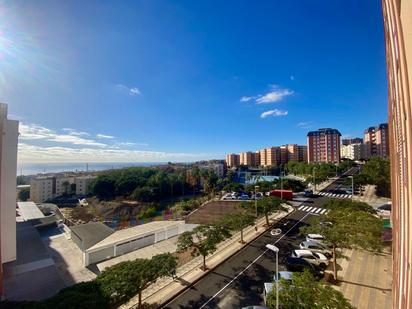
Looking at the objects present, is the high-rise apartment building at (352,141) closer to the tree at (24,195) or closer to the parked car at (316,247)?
the parked car at (316,247)

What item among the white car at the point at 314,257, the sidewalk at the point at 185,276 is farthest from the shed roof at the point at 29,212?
the white car at the point at 314,257

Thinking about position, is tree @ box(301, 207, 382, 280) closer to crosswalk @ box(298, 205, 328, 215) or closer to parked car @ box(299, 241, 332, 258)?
parked car @ box(299, 241, 332, 258)

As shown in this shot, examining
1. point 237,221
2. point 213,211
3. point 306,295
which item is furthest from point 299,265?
point 213,211

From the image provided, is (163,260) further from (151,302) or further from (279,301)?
(279,301)

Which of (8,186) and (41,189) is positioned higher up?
(8,186)

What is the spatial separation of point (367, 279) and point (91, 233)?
68.0 ft

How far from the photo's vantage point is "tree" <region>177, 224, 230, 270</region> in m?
12.6

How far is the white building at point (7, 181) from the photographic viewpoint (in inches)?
317

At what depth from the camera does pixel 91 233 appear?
19188mm

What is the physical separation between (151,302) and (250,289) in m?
5.16

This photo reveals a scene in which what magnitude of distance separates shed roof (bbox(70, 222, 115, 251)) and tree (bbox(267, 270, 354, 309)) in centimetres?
1562

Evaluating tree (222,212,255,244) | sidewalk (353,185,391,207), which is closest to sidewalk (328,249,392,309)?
tree (222,212,255,244)

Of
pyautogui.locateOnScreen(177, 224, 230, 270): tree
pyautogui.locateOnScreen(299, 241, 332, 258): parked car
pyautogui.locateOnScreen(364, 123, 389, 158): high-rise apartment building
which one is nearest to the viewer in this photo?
pyautogui.locateOnScreen(177, 224, 230, 270): tree

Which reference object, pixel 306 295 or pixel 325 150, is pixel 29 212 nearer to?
pixel 306 295
